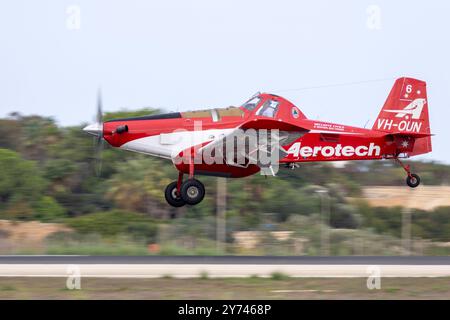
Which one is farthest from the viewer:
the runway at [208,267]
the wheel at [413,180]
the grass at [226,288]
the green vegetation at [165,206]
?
the green vegetation at [165,206]

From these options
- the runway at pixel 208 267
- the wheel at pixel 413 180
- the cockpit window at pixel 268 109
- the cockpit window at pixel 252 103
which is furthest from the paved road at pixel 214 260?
the cockpit window at pixel 252 103

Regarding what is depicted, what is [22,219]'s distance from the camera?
3644cm

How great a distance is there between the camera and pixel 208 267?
1898 centimetres

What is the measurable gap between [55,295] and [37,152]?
36.4 m

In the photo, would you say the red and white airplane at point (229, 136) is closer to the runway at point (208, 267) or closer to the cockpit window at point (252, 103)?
the cockpit window at point (252, 103)

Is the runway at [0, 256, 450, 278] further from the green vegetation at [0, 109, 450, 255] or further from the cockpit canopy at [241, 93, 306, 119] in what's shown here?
the cockpit canopy at [241, 93, 306, 119]

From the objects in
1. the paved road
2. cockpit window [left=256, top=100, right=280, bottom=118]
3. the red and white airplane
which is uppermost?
cockpit window [left=256, top=100, right=280, bottom=118]

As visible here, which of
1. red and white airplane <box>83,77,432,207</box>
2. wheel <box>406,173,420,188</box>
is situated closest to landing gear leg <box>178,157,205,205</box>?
red and white airplane <box>83,77,432,207</box>

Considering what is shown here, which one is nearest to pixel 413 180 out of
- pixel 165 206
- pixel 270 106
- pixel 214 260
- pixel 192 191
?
pixel 270 106

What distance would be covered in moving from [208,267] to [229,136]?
10.7 ft

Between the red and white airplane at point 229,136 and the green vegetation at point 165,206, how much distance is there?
192 inches

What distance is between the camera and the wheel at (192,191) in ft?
66.0

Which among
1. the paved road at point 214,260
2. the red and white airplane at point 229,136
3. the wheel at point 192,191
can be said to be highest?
the red and white airplane at point 229,136

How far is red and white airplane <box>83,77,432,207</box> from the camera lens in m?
19.9
